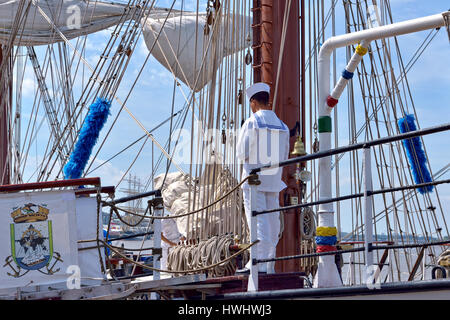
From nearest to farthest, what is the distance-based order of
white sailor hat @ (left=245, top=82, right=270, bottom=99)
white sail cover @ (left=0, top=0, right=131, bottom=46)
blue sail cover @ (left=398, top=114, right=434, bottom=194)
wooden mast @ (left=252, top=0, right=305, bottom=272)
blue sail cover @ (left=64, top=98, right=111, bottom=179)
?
white sailor hat @ (left=245, top=82, right=270, bottom=99)
wooden mast @ (left=252, top=0, right=305, bottom=272)
blue sail cover @ (left=64, top=98, right=111, bottom=179)
blue sail cover @ (left=398, top=114, right=434, bottom=194)
white sail cover @ (left=0, top=0, right=131, bottom=46)

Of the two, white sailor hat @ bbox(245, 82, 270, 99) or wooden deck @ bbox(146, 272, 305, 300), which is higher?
white sailor hat @ bbox(245, 82, 270, 99)

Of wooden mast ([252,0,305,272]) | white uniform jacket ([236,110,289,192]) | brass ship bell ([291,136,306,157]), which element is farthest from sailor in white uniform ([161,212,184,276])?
white uniform jacket ([236,110,289,192])

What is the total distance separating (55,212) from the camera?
448 centimetres

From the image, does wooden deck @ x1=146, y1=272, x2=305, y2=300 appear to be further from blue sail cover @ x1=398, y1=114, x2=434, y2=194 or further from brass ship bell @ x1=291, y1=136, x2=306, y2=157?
blue sail cover @ x1=398, y1=114, x2=434, y2=194

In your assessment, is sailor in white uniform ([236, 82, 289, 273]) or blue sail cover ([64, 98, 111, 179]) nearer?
sailor in white uniform ([236, 82, 289, 273])

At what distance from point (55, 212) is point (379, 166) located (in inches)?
263

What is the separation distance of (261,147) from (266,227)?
66cm

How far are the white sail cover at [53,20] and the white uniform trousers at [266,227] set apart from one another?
1272 centimetres

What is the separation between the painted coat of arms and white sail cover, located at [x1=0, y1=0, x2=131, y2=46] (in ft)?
43.3

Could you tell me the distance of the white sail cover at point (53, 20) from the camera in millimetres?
18477

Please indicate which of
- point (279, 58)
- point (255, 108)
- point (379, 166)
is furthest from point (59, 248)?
point (379, 166)

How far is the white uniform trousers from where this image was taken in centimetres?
518

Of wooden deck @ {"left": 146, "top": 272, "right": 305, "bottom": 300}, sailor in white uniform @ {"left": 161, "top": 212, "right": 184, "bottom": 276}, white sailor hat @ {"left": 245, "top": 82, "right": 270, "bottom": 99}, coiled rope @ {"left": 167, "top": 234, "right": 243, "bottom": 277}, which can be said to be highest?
white sailor hat @ {"left": 245, "top": 82, "right": 270, "bottom": 99}
